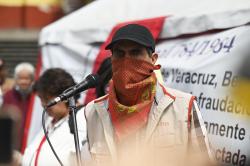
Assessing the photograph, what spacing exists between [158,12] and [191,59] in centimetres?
102

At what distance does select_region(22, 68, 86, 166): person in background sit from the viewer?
14.8 ft

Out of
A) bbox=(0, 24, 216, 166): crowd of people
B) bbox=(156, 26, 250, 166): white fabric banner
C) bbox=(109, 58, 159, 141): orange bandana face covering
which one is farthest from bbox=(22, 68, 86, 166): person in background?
bbox=(109, 58, 159, 141): orange bandana face covering

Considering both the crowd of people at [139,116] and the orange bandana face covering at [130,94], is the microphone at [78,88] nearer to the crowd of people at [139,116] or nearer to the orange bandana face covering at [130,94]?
the crowd of people at [139,116]

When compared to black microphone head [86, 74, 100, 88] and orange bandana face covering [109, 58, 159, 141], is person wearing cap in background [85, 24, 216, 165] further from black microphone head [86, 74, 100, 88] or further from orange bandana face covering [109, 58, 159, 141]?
black microphone head [86, 74, 100, 88]

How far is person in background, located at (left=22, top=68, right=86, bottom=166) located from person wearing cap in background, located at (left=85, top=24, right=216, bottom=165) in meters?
0.99

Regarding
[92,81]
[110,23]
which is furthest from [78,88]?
[110,23]

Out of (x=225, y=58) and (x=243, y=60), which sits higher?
(x=225, y=58)

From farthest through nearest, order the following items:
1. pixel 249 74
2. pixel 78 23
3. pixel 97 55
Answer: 1. pixel 78 23
2. pixel 97 55
3. pixel 249 74

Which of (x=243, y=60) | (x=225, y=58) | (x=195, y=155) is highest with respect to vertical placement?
(x=225, y=58)

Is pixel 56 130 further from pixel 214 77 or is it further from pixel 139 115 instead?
pixel 139 115

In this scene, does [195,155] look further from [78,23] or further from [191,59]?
[78,23]

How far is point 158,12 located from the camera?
6.14m

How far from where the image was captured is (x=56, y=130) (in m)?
4.75

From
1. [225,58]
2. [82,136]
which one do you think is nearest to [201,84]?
[225,58]
